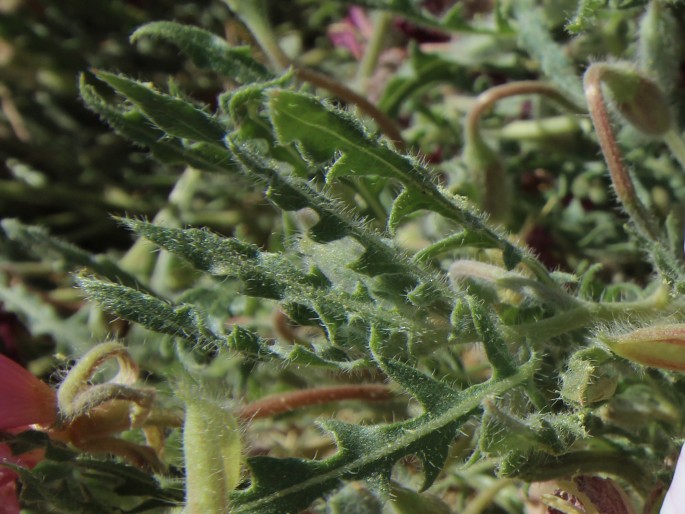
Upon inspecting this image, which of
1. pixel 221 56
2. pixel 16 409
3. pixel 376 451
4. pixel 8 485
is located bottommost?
pixel 8 485

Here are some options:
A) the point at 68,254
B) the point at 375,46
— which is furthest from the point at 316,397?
the point at 375,46

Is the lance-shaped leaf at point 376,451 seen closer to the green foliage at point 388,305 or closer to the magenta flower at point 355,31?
the green foliage at point 388,305

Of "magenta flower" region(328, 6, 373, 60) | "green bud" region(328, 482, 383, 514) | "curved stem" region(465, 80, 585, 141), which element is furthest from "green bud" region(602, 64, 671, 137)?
"magenta flower" region(328, 6, 373, 60)

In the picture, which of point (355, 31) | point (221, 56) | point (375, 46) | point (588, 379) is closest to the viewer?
point (588, 379)

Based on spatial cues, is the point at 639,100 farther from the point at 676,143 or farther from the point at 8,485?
the point at 8,485

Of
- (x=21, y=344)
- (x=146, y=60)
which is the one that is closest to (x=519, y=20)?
(x=146, y=60)

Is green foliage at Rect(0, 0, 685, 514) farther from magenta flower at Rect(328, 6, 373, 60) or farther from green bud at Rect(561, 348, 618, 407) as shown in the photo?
magenta flower at Rect(328, 6, 373, 60)

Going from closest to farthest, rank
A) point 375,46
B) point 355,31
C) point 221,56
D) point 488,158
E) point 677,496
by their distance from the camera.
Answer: point 677,496 < point 221,56 < point 488,158 < point 375,46 < point 355,31
